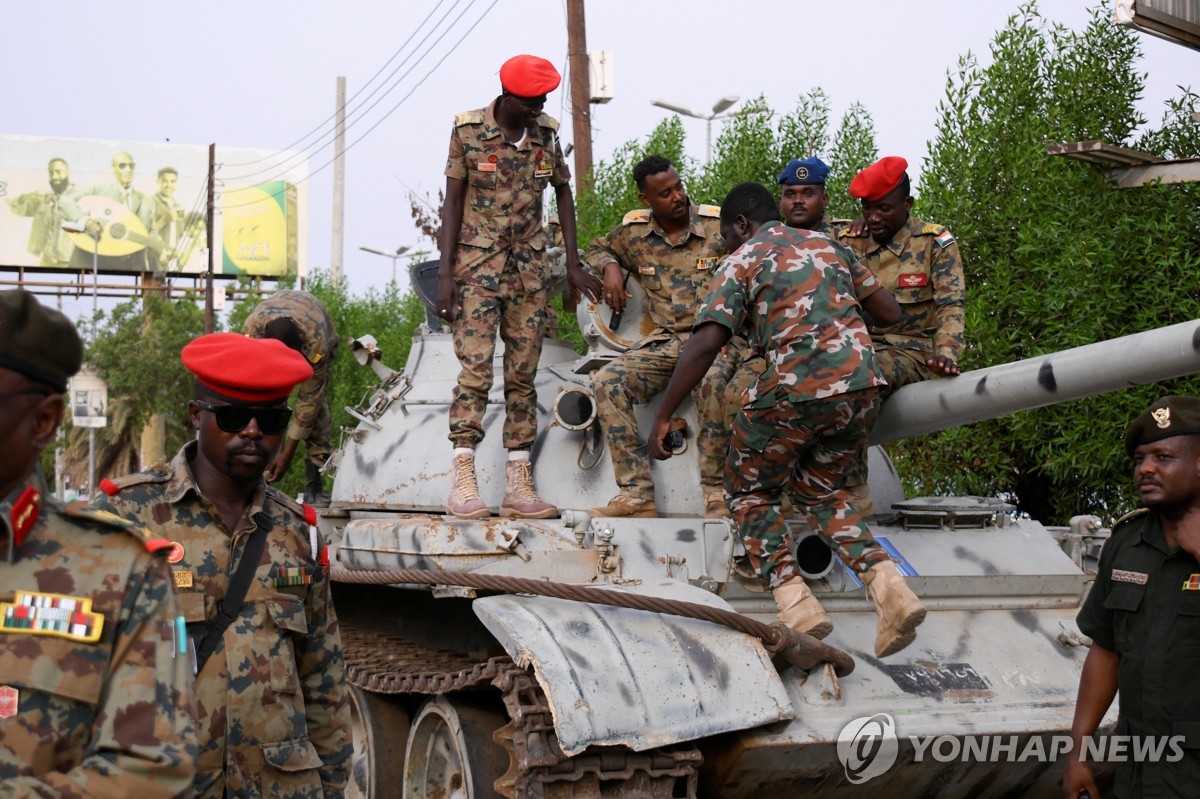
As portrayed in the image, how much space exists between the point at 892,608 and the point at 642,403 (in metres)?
1.77

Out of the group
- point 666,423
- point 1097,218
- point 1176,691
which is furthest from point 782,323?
point 1097,218

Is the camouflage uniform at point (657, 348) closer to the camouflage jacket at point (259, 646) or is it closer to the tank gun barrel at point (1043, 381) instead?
the tank gun barrel at point (1043, 381)

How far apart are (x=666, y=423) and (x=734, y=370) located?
36.2 inches

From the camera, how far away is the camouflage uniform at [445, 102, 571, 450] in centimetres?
670

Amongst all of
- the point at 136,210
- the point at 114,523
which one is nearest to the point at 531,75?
the point at 114,523

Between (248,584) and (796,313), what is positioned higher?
(796,313)

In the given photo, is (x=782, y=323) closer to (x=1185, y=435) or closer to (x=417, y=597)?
(x=1185, y=435)

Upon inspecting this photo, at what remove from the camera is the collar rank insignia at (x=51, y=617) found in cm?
215

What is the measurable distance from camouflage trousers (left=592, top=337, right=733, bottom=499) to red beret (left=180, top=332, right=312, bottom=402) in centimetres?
268

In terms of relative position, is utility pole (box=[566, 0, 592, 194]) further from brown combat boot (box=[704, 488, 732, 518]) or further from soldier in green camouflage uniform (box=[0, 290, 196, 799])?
soldier in green camouflage uniform (box=[0, 290, 196, 799])

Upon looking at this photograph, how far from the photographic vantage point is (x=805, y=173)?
21.6 feet

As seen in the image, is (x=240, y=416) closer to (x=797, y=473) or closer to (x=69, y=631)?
(x=69, y=631)

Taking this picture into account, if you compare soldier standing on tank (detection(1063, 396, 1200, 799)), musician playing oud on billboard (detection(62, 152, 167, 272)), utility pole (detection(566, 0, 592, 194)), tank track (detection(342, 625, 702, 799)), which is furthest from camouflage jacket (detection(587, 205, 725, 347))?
musician playing oud on billboard (detection(62, 152, 167, 272))

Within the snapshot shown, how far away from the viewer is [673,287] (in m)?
7.13
